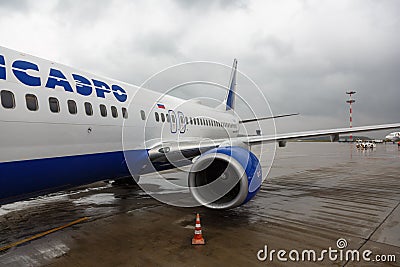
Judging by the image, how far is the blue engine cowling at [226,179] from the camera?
19.5 feet

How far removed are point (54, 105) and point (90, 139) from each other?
98cm

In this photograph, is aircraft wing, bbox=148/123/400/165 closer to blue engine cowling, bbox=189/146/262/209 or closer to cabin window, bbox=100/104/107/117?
blue engine cowling, bbox=189/146/262/209

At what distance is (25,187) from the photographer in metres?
4.65

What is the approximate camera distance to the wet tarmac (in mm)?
4422

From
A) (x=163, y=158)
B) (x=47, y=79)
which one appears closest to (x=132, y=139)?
(x=163, y=158)

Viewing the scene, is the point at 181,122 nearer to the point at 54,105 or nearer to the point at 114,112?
the point at 114,112

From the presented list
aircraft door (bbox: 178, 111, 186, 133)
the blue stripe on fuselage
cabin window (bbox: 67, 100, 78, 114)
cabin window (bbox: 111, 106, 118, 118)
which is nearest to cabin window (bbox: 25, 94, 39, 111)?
cabin window (bbox: 67, 100, 78, 114)

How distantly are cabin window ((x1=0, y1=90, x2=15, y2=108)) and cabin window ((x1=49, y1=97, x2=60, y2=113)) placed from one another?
0.65 m

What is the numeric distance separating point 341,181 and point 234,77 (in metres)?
10.8

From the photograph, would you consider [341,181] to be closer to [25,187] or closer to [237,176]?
[237,176]

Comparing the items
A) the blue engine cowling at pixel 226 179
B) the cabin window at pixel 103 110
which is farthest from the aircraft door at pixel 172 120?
the cabin window at pixel 103 110

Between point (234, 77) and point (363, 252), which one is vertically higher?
point (234, 77)

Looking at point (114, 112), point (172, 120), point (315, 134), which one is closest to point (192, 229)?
point (114, 112)

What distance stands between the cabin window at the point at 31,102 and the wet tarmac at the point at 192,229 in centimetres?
240
